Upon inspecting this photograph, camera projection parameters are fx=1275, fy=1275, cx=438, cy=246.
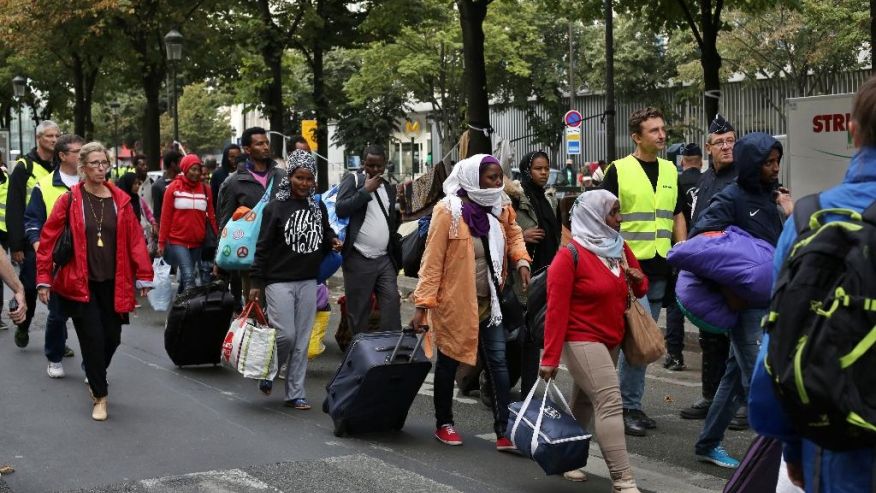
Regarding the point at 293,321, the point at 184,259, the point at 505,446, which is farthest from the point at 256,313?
the point at 184,259

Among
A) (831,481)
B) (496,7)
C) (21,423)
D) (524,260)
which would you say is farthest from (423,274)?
(496,7)

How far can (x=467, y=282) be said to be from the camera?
7.23 meters

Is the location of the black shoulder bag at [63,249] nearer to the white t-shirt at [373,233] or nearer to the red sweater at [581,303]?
the white t-shirt at [373,233]

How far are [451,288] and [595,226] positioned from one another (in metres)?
1.23

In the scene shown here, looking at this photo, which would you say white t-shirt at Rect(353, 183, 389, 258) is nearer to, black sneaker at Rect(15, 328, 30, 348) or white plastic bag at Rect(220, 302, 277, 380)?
white plastic bag at Rect(220, 302, 277, 380)

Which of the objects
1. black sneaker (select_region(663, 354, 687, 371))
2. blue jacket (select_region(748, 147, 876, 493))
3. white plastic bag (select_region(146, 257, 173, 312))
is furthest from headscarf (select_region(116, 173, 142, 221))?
blue jacket (select_region(748, 147, 876, 493))

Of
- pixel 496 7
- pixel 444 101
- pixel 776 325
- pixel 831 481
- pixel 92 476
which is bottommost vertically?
pixel 92 476

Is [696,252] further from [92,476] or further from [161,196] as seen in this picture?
[161,196]

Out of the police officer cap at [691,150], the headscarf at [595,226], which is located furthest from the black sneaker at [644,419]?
the police officer cap at [691,150]

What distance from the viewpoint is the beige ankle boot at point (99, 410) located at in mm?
8305

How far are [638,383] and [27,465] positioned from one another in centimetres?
364

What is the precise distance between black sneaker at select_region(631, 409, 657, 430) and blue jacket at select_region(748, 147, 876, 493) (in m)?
4.56

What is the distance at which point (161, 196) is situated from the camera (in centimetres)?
1505

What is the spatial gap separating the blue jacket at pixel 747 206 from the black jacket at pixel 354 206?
3.06 m
